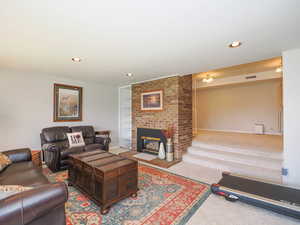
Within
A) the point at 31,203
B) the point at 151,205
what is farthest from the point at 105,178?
the point at 31,203

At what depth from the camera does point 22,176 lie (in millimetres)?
1772

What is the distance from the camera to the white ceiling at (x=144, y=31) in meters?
1.40

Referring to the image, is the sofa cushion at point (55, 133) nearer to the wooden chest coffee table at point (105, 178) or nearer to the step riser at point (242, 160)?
the wooden chest coffee table at point (105, 178)

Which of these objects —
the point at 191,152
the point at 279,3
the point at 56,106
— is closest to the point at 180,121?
the point at 191,152

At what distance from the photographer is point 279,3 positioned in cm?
136

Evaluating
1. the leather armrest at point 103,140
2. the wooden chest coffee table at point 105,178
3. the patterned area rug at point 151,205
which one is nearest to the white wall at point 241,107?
the patterned area rug at point 151,205

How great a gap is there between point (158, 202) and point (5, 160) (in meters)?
2.37

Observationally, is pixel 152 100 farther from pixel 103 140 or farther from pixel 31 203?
pixel 31 203

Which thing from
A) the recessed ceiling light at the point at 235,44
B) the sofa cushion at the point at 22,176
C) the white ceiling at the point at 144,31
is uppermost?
the recessed ceiling light at the point at 235,44

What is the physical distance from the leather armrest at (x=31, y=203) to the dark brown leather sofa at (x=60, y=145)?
7.20 ft

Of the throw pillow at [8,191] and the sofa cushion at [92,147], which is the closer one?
the throw pillow at [8,191]

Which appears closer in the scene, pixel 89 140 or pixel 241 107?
pixel 89 140

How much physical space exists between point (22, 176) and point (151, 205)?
5.63 ft

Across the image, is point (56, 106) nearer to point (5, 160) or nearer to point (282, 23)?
point (5, 160)
